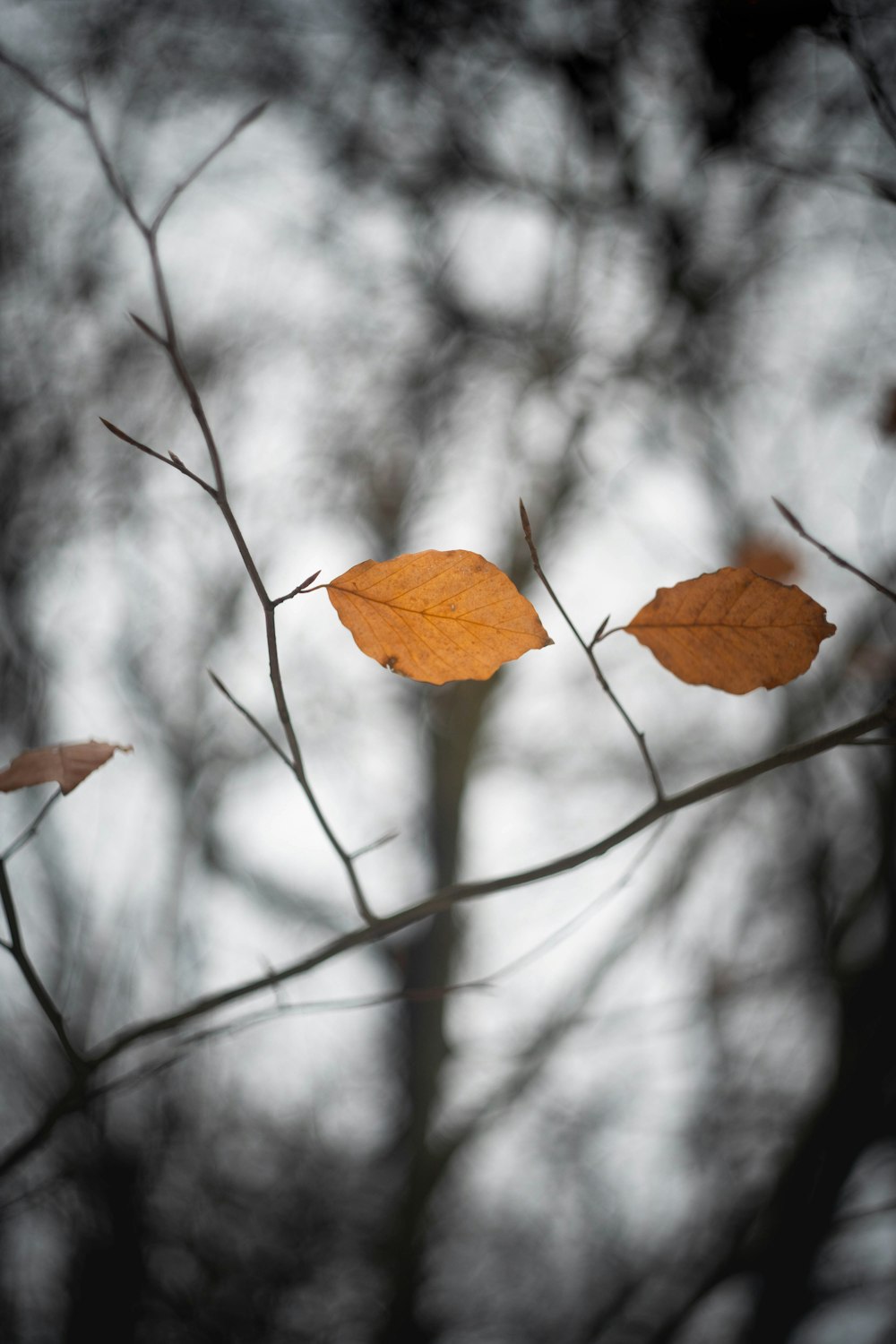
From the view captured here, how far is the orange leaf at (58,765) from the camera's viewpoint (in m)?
0.67

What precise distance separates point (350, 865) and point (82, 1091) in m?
0.34

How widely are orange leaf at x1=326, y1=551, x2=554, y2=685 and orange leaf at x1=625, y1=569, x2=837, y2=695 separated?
12cm

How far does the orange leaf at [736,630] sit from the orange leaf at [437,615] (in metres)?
0.12

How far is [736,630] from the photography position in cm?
65

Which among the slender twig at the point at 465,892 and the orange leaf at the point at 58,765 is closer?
the slender twig at the point at 465,892

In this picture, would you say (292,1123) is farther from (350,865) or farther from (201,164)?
(201,164)

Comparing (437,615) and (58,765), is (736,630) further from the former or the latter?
(58,765)

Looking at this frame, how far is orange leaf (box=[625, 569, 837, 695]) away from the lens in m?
0.63

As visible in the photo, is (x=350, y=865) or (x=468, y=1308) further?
(x=468, y=1308)

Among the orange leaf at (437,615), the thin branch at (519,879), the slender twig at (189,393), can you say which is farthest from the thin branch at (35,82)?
the thin branch at (519,879)

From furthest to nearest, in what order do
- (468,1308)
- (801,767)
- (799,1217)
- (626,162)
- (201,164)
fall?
(468,1308)
(801,767)
(626,162)
(799,1217)
(201,164)

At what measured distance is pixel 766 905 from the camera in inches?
117

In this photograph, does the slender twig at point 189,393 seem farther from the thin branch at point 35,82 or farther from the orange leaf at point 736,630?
the orange leaf at point 736,630

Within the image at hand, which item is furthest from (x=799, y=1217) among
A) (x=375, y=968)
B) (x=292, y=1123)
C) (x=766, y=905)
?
(x=292, y=1123)
